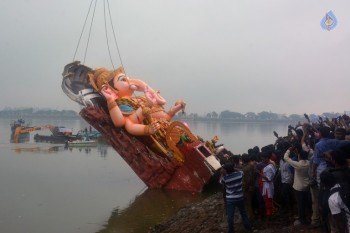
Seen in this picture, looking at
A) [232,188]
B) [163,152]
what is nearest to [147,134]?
[163,152]

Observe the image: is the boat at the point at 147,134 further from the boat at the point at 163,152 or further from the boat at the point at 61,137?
the boat at the point at 61,137

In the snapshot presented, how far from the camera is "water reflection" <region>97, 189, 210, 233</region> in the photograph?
10141 mm

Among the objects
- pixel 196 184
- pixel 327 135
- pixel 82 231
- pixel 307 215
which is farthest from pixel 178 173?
pixel 327 135

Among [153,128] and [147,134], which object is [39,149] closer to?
[147,134]

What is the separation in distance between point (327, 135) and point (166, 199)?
7876 millimetres

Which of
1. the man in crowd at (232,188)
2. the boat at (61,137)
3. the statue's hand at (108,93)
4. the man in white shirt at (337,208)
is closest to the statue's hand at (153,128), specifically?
the statue's hand at (108,93)

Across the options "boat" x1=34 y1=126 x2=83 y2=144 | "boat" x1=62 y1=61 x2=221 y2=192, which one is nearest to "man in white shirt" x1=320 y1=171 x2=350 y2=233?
"boat" x1=62 y1=61 x2=221 y2=192

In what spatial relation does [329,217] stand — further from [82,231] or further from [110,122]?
[110,122]

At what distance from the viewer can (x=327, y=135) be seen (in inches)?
237

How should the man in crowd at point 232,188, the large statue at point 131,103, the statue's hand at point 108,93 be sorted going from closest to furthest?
the man in crowd at point 232,188 → the large statue at point 131,103 → the statue's hand at point 108,93

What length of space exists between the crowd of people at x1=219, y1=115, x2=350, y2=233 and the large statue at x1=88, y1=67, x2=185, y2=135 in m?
6.03

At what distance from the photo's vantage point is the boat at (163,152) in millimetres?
13078

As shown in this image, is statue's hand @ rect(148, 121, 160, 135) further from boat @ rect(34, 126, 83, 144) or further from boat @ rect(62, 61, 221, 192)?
boat @ rect(34, 126, 83, 144)

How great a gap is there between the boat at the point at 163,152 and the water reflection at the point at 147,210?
0.42 meters
